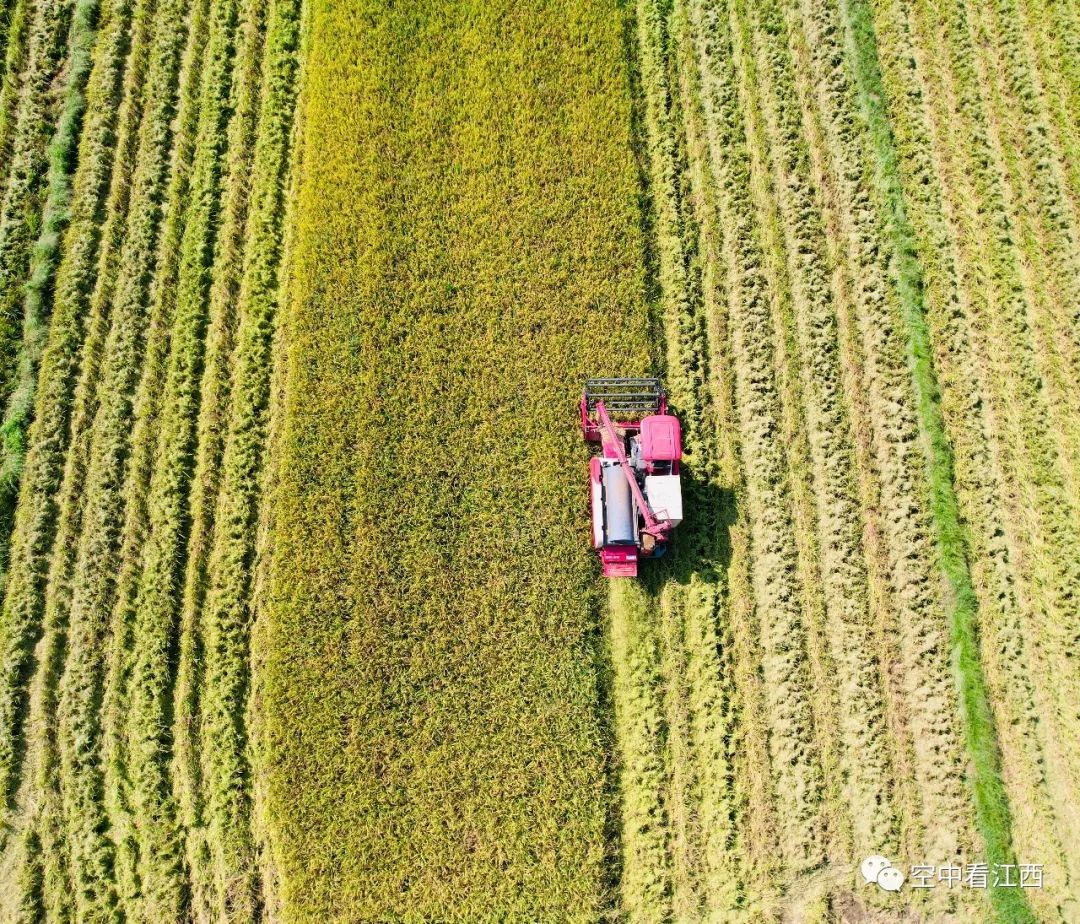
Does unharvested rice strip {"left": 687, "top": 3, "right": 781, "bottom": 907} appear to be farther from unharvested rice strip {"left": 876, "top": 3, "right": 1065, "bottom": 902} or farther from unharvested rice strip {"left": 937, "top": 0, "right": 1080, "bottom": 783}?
unharvested rice strip {"left": 937, "top": 0, "right": 1080, "bottom": 783}

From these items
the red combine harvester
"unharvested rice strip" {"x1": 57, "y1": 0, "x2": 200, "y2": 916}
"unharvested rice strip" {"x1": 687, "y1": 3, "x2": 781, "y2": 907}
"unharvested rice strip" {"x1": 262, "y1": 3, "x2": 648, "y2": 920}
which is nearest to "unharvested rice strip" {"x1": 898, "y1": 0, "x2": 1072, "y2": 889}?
"unharvested rice strip" {"x1": 687, "y1": 3, "x2": 781, "y2": 907}

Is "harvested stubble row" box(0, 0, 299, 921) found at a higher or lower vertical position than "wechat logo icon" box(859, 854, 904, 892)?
higher

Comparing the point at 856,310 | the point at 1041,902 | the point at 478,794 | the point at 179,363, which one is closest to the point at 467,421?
the point at 179,363

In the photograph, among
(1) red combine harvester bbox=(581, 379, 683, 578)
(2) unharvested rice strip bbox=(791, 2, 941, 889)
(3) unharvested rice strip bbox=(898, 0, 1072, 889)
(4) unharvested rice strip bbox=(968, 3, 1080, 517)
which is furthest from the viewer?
(4) unharvested rice strip bbox=(968, 3, 1080, 517)

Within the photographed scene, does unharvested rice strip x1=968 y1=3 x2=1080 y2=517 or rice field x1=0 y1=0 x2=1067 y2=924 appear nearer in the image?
rice field x1=0 y1=0 x2=1067 y2=924

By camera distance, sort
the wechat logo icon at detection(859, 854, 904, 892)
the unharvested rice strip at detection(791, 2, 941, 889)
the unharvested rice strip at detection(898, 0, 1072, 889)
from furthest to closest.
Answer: the unharvested rice strip at detection(898, 0, 1072, 889) < the unharvested rice strip at detection(791, 2, 941, 889) < the wechat logo icon at detection(859, 854, 904, 892)

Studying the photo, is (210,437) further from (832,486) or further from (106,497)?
(832,486)
